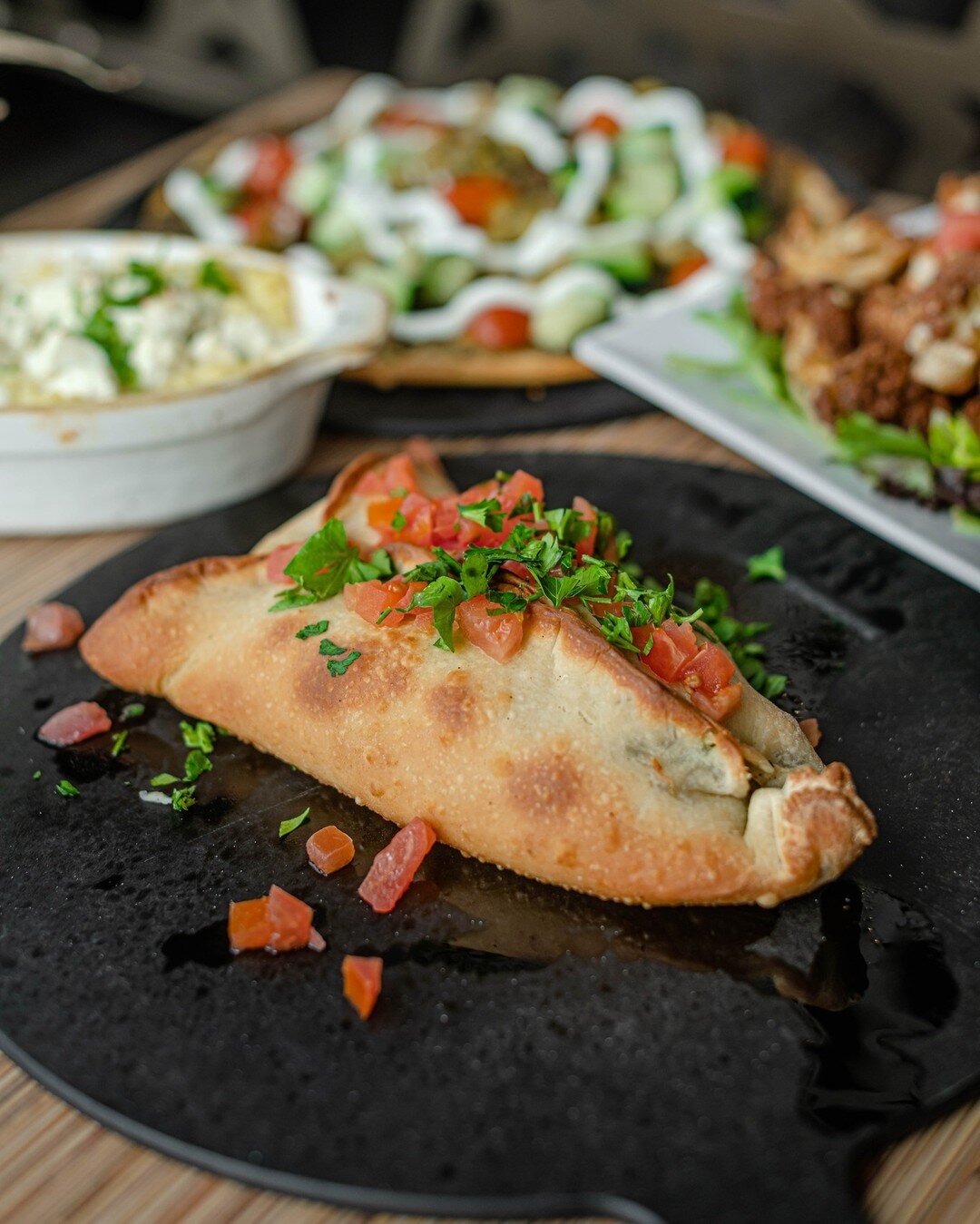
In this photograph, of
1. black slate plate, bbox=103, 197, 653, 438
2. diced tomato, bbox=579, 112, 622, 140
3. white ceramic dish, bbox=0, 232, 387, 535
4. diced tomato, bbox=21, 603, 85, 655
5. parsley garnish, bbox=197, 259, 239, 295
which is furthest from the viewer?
diced tomato, bbox=579, 112, 622, 140

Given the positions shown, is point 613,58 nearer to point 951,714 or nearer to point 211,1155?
point 951,714

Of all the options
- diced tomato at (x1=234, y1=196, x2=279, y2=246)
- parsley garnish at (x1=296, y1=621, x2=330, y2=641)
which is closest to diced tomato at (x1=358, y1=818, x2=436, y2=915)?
parsley garnish at (x1=296, y1=621, x2=330, y2=641)

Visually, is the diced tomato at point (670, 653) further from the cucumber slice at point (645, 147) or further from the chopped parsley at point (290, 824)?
the cucumber slice at point (645, 147)

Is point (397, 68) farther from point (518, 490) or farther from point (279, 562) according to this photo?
point (279, 562)

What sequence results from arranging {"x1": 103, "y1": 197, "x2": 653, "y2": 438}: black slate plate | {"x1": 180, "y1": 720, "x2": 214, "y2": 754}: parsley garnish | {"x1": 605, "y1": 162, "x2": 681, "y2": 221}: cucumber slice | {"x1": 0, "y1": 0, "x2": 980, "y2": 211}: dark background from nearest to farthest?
1. {"x1": 180, "y1": 720, "x2": 214, "y2": 754}: parsley garnish
2. {"x1": 103, "y1": 197, "x2": 653, "y2": 438}: black slate plate
3. {"x1": 605, "y1": 162, "x2": 681, "y2": 221}: cucumber slice
4. {"x1": 0, "y1": 0, "x2": 980, "y2": 211}: dark background

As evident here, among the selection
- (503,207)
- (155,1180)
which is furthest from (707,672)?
(503,207)

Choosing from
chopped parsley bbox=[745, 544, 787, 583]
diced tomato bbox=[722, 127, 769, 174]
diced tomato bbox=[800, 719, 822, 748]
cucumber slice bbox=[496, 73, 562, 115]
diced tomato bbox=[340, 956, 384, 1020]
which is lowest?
diced tomato bbox=[340, 956, 384, 1020]

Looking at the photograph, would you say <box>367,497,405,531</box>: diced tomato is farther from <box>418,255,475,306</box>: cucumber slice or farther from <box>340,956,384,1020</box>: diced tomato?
<box>418,255,475,306</box>: cucumber slice

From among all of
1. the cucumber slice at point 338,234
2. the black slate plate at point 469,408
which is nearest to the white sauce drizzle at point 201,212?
the cucumber slice at point 338,234
